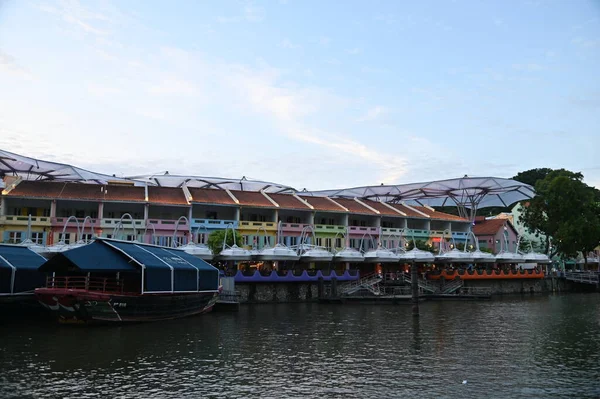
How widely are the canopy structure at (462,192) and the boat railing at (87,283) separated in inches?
2228

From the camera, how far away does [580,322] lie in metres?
36.6

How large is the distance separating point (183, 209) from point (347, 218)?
71.8 feet

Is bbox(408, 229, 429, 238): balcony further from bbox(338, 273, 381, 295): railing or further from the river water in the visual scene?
the river water

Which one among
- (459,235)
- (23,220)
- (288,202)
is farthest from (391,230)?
(23,220)

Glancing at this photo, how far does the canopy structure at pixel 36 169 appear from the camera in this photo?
62.9 m

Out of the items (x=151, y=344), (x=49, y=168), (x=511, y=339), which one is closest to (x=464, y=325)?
(x=511, y=339)

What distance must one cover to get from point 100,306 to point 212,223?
32686 mm

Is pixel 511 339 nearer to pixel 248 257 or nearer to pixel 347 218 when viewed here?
pixel 248 257

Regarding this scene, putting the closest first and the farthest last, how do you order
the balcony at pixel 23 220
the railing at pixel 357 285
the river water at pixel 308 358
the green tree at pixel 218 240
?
the river water at pixel 308 358
the railing at pixel 357 285
the balcony at pixel 23 220
the green tree at pixel 218 240

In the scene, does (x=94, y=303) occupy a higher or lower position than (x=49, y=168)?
lower

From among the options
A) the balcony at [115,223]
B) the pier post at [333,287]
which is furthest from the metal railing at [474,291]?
the balcony at [115,223]

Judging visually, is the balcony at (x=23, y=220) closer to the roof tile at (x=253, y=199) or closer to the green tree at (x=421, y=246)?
the roof tile at (x=253, y=199)

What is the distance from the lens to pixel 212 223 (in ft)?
213

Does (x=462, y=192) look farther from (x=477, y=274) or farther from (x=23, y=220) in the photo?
→ (x=23, y=220)
